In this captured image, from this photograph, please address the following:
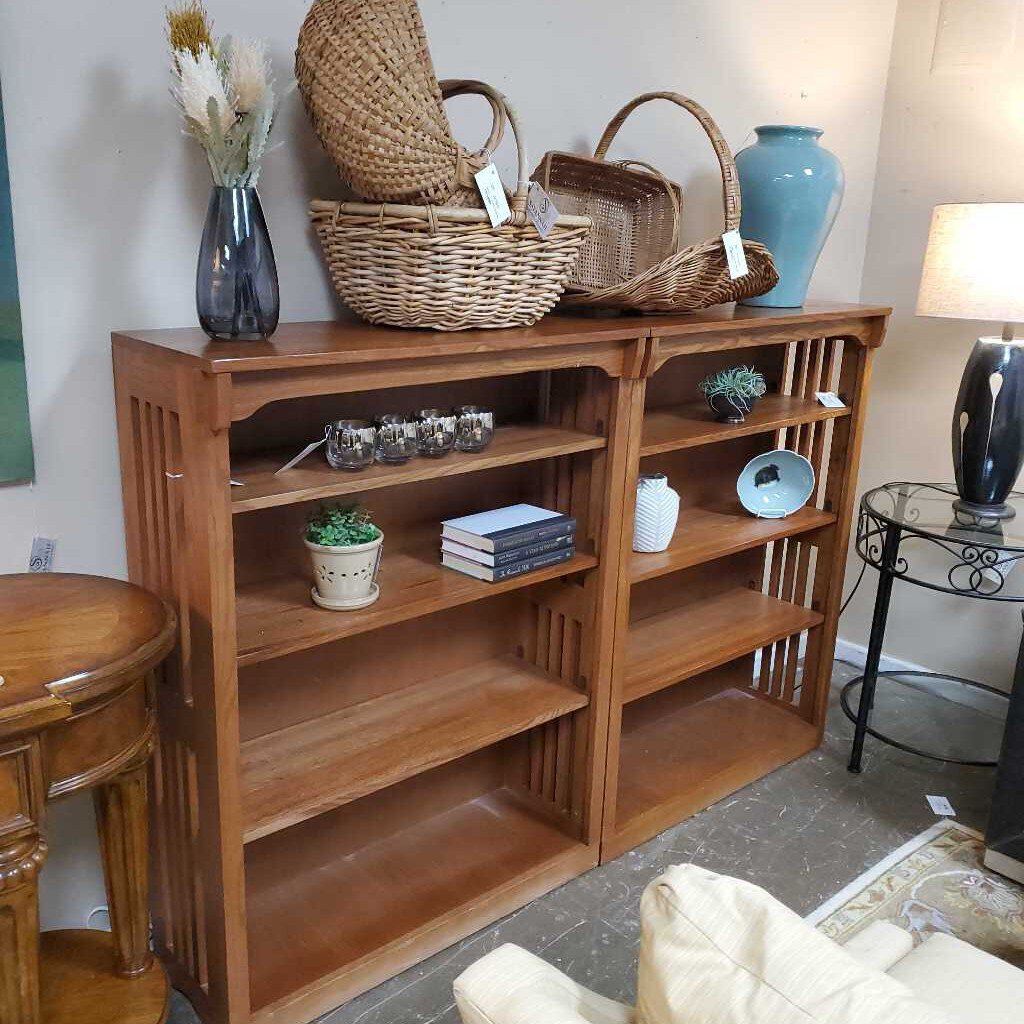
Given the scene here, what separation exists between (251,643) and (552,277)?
2.65 feet

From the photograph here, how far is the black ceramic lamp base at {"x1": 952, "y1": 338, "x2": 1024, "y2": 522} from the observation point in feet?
7.99

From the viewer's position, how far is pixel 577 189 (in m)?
2.19

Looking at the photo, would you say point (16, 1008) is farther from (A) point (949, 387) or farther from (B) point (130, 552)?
(A) point (949, 387)

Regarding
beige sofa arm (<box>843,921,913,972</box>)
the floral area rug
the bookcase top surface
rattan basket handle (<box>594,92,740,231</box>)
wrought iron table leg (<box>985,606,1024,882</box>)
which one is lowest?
the floral area rug

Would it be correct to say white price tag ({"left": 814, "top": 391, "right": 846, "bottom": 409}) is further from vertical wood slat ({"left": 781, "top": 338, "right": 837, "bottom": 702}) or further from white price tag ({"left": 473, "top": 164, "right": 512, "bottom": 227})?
white price tag ({"left": 473, "top": 164, "right": 512, "bottom": 227})

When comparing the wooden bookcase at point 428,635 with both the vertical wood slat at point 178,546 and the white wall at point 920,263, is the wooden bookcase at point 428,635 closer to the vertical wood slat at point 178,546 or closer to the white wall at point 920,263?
the vertical wood slat at point 178,546

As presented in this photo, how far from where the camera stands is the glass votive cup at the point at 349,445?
1674mm

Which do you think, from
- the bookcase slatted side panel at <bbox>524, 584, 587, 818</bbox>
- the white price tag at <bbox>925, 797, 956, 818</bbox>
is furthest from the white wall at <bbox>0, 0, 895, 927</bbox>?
the white price tag at <bbox>925, 797, 956, 818</bbox>

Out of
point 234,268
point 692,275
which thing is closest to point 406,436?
point 234,268

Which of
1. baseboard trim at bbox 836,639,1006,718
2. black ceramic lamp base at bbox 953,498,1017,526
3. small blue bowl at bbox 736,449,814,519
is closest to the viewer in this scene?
black ceramic lamp base at bbox 953,498,1017,526

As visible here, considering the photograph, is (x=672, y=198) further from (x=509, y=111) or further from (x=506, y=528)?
(x=506, y=528)

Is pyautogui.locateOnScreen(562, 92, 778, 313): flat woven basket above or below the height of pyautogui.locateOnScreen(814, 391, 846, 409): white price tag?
above

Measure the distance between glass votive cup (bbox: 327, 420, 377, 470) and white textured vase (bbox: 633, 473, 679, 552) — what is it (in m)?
0.75

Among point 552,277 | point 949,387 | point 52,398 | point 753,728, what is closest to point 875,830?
point 753,728
